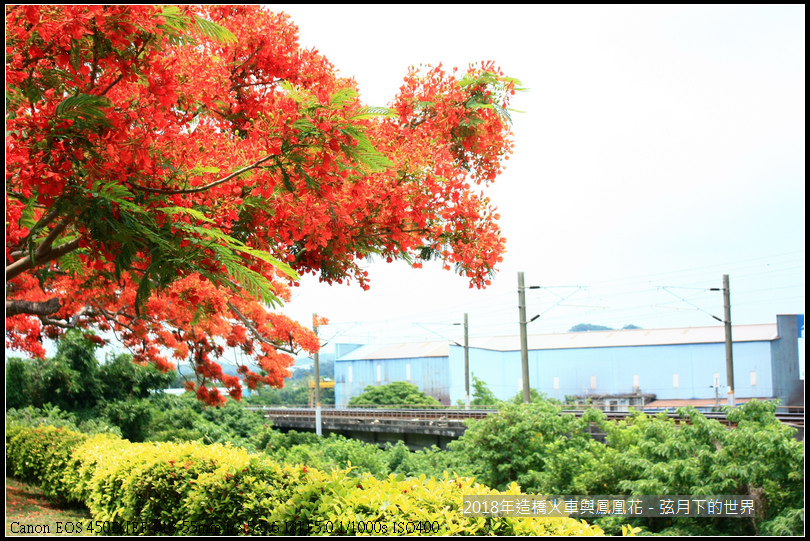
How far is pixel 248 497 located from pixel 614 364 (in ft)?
106

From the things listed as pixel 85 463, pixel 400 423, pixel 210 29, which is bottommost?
pixel 400 423

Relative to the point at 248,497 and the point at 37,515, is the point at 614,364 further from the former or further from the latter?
the point at 248,497

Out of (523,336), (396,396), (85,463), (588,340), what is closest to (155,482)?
(85,463)

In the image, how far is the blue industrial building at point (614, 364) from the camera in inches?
1217

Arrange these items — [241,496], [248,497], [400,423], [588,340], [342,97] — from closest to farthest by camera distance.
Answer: [342,97] < [248,497] < [241,496] < [400,423] < [588,340]

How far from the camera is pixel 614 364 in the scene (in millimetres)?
35000

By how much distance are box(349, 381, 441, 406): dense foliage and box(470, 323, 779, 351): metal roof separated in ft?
15.0

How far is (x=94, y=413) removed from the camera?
50.9 ft

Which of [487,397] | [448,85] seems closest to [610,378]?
[487,397]

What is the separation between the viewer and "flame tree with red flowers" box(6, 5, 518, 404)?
3604mm

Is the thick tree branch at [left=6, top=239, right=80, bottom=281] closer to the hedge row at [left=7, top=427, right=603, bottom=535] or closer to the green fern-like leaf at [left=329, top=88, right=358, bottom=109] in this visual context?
the green fern-like leaf at [left=329, top=88, right=358, bottom=109]

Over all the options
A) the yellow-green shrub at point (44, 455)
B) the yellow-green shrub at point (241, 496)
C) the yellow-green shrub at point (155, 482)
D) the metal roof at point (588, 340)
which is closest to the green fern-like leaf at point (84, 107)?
the yellow-green shrub at point (241, 496)

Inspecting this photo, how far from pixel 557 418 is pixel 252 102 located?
29.0 feet

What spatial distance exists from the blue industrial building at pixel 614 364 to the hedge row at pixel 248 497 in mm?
27122
